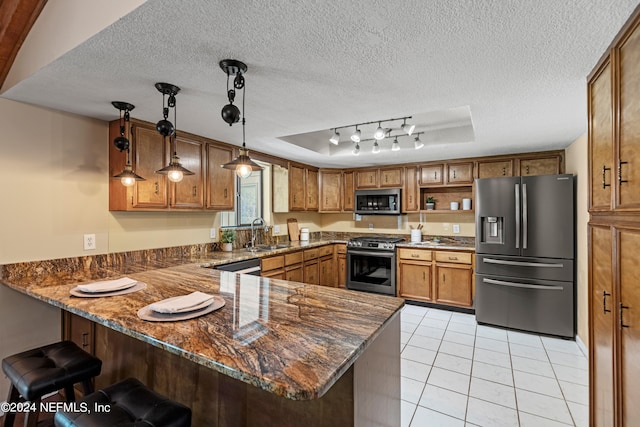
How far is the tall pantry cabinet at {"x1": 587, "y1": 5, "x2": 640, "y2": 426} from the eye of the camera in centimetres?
119

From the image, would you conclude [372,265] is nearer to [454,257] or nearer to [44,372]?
[454,257]

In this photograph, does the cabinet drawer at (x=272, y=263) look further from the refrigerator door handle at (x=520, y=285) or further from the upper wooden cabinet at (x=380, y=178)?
the refrigerator door handle at (x=520, y=285)

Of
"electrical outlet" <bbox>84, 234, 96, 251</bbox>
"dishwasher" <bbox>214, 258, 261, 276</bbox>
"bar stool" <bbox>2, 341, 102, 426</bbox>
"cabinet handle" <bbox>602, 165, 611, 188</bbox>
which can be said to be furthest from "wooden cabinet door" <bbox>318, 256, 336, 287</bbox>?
"cabinet handle" <bbox>602, 165, 611, 188</bbox>

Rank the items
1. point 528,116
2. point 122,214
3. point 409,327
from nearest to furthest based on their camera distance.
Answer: point 528,116 < point 122,214 < point 409,327

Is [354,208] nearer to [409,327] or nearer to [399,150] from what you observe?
[399,150]

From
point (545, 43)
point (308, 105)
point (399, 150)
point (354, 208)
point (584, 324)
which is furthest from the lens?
point (354, 208)

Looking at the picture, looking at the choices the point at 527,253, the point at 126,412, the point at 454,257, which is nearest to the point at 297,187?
the point at 454,257

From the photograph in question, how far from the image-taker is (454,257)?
13.1 ft

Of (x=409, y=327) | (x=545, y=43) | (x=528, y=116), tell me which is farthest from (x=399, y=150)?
(x=545, y=43)

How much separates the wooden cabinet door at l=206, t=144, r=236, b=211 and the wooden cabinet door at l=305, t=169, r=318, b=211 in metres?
1.63

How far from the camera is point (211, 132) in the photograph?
2.95m

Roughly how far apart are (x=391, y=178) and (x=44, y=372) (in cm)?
434

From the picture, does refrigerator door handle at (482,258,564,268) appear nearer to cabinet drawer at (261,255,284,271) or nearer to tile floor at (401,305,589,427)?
tile floor at (401,305,589,427)

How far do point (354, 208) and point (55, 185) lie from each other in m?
3.79
